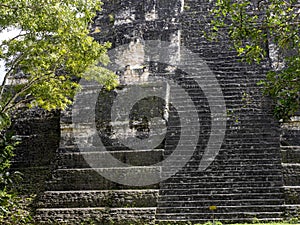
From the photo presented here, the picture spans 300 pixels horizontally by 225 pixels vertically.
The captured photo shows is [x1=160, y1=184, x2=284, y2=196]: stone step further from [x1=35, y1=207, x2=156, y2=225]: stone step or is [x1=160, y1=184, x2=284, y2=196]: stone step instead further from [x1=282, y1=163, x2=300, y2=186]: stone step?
[x1=35, y1=207, x2=156, y2=225]: stone step

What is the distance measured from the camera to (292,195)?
24.0ft

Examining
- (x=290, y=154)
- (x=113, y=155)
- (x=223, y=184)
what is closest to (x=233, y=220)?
(x=223, y=184)

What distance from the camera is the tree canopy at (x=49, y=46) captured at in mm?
6688

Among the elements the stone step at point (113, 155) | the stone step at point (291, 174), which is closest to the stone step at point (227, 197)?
the stone step at point (291, 174)

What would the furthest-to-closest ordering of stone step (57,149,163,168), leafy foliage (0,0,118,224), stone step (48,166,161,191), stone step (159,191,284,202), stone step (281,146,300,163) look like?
stone step (57,149,163,168)
stone step (281,146,300,163)
stone step (48,166,161,191)
stone step (159,191,284,202)
leafy foliage (0,0,118,224)

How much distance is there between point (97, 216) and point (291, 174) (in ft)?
10.5

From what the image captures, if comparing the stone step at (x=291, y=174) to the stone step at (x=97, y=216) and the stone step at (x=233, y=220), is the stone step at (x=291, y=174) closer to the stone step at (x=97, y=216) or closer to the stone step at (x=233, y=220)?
the stone step at (x=233, y=220)

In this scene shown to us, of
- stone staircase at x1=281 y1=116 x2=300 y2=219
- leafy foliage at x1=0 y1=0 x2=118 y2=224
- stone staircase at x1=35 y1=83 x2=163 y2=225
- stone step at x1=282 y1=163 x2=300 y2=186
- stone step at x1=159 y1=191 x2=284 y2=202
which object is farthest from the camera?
→ stone step at x1=282 y1=163 x2=300 y2=186

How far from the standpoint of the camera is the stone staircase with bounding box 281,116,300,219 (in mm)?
7164

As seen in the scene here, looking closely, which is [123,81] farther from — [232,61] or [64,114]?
[232,61]

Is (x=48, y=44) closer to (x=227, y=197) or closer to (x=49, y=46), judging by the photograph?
(x=49, y=46)

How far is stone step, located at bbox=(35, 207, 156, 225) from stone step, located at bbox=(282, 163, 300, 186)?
86.9 inches

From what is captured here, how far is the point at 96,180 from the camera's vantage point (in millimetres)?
8000

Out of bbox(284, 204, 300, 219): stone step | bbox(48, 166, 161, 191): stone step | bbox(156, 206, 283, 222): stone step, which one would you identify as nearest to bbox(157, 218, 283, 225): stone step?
Answer: bbox(156, 206, 283, 222): stone step
